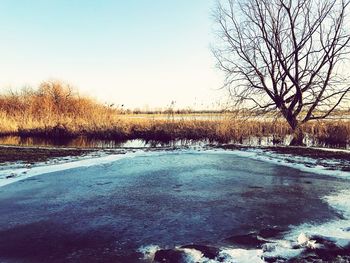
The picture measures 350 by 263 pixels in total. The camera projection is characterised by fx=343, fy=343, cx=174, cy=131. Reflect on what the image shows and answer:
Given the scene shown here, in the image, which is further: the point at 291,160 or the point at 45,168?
Answer: the point at 291,160

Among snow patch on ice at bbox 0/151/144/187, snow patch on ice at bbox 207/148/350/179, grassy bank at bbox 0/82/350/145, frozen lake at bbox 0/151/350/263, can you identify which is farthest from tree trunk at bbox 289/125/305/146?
snow patch on ice at bbox 0/151/144/187

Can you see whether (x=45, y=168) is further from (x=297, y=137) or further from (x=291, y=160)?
(x=297, y=137)

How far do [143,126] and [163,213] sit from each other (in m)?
16.9

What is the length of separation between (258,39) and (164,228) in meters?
14.1

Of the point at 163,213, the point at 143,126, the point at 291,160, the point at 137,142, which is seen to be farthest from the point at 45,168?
the point at 143,126

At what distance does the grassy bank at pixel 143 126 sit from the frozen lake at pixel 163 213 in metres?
9.78

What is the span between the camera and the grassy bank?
18.8 metres

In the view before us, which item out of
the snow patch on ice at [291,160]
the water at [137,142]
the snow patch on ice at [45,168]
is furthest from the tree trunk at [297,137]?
the snow patch on ice at [45,168]

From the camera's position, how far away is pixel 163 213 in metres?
5.72

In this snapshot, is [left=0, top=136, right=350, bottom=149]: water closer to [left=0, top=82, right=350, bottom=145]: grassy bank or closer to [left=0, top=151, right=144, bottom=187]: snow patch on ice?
[left=0, top=82, right=350, bottom=145]: grassy bank

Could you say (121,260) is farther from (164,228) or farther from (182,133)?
(182,133)

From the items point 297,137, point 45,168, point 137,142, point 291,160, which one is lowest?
point 45,168

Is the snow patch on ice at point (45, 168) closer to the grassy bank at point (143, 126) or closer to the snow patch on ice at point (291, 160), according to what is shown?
the snow patch on ice at point (291, 160)

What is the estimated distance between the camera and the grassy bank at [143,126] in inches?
739
